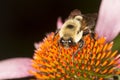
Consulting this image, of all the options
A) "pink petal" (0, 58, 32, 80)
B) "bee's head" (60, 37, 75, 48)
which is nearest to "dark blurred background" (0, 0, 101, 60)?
"pink petal" (0, 58, 32, 80)

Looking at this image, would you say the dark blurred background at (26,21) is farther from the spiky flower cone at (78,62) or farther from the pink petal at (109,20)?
the spiky flower cone at (78,62)

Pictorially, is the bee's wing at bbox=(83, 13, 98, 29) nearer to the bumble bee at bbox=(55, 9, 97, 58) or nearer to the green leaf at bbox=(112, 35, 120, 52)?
the bumble bee at bbox=(55, 9, 97, 58)

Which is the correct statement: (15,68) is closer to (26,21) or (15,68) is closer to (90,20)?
(90,20)

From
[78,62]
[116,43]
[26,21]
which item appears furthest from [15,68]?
[26,21]

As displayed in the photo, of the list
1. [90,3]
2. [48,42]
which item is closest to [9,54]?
[90,3]

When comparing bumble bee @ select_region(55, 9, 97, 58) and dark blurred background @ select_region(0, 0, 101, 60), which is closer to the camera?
bumble bee @ select_region(55, 9, 97, 58)

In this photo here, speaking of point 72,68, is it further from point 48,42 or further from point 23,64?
point 23,64
